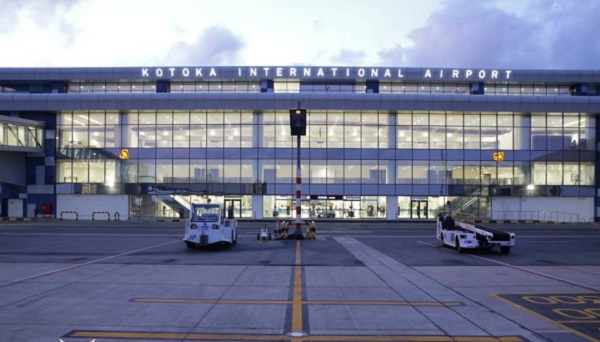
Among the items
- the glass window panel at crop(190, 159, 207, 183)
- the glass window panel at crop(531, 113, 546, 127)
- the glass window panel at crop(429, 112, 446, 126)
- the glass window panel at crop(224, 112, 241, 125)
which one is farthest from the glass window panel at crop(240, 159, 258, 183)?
the glass window panel at crop(531, 113, 546, 127)

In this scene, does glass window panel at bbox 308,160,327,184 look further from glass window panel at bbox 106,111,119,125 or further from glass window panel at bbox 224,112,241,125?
glass window panel at bbox 106,111,119,125

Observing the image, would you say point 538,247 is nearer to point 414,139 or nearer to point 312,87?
point 414,139

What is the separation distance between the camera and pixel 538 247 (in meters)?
26.3

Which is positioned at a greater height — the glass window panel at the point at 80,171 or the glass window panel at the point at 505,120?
the glass window panel at the point at 505,120

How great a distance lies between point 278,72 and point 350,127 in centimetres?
1083

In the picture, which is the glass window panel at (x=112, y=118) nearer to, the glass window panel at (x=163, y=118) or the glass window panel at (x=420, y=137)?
the glass window panel at (x=163, y=118)

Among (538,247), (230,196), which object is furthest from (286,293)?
(230,196)

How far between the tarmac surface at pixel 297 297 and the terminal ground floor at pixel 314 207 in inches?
1321

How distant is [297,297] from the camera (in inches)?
468

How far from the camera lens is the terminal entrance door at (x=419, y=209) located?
183ft

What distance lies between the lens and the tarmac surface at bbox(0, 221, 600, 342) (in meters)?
8.70

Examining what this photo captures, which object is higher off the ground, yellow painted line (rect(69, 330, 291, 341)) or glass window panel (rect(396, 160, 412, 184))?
glass window panel (rect(396, 160, 412, 184))

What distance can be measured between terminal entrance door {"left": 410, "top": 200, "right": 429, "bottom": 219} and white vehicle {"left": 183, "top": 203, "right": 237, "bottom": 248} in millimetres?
34806

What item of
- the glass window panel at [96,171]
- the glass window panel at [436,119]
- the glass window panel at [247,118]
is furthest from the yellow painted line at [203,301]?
the glass window panel at [96,171]
